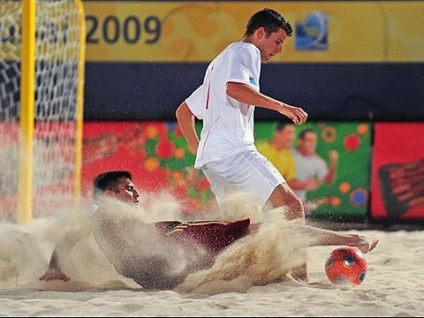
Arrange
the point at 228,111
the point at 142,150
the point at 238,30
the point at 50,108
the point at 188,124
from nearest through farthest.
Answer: the point at 228,111 < the point at 188,124 < the point at 50,108 < the point at 142,150 < the point at 238,30

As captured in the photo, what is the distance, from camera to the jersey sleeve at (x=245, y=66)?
18.6 feet

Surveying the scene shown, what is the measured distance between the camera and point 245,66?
5.74m

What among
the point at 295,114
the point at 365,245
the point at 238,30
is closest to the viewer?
the point at 295,114

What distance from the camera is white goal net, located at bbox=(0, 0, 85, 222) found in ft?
31.3

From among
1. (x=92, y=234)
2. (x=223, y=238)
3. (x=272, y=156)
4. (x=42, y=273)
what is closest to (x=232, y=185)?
(x=223, y=238)

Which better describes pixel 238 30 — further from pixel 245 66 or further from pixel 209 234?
pixel 209 234

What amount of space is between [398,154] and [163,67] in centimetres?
276

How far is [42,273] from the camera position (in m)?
6.02

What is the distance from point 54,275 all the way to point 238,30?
6.24 m

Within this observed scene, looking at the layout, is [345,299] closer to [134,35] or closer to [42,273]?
[42,273]

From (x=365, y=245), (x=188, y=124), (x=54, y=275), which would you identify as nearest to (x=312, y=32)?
(x=188, y=124)

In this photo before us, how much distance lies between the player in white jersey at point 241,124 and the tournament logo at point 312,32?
553 centimetres

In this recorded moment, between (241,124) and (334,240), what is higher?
(241,124)

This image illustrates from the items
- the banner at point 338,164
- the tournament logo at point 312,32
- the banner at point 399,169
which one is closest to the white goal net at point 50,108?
the banner at point 338,164
